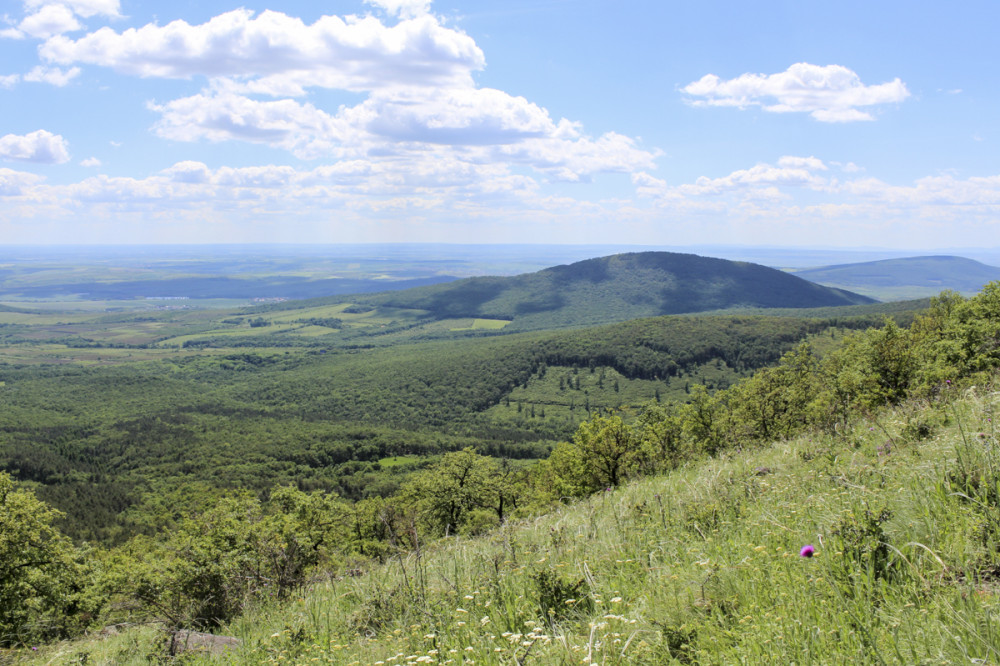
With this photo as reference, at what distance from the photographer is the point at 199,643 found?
6395mm

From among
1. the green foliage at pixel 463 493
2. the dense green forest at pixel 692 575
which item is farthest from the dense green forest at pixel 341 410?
the dense green forest at pixel 692 575

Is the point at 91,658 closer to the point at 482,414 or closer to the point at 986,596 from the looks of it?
the point at 986,596

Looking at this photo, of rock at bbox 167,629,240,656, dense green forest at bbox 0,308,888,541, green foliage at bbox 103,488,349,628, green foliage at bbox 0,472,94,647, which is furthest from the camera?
dense green forest at bbox 0,308,888,541

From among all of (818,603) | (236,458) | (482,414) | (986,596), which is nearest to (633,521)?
(818,603)

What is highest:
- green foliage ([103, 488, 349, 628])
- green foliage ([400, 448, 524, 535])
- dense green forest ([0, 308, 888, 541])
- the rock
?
the rock

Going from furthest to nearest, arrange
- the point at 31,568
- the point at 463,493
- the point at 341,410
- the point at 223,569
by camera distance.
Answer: the point at 341,410
the point at 463,493
the point at 31,568
the point at 223,569

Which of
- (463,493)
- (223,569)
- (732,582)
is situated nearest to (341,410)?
(463,493)

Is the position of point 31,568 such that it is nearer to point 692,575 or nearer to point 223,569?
point 223,569

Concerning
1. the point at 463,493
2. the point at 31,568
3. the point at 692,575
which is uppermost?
the point at 692,575

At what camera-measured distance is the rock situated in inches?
242

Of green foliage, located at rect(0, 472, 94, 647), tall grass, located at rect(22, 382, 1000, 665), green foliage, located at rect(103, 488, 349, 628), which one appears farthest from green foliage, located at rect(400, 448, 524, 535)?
tall grass, located at rect(22, 382, 1000, 665)

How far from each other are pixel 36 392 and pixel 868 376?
733 feet

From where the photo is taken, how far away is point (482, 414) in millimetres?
157625

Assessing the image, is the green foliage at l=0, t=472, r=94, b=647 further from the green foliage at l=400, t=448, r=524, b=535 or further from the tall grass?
the tall grass
